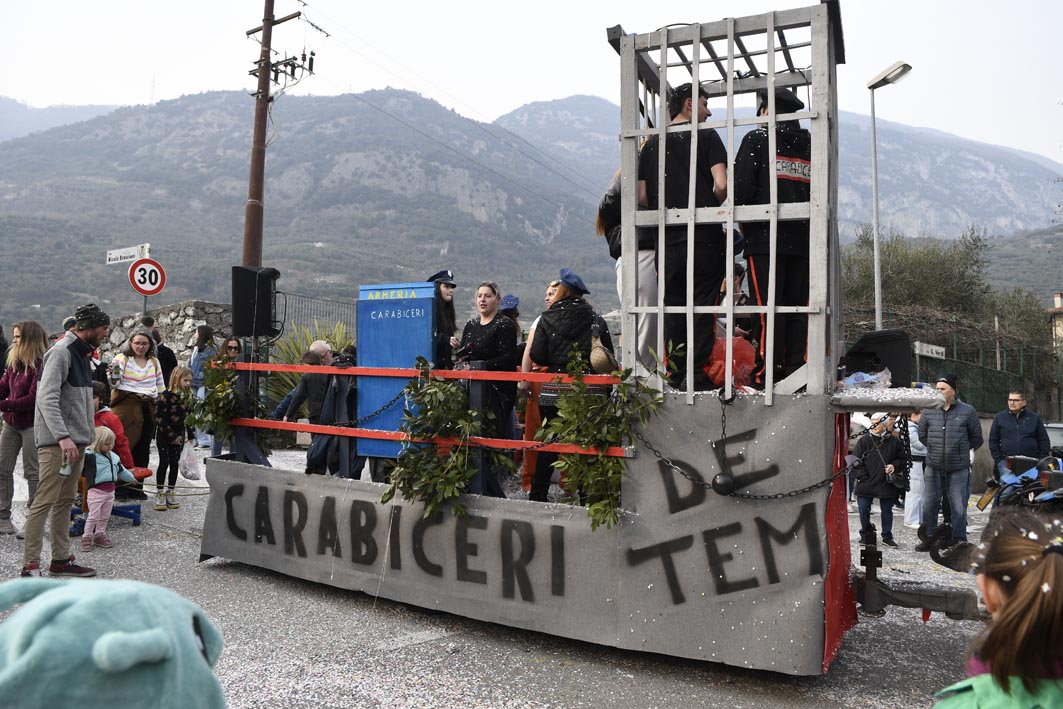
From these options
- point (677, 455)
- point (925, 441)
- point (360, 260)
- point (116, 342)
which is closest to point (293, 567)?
point (677, 455)

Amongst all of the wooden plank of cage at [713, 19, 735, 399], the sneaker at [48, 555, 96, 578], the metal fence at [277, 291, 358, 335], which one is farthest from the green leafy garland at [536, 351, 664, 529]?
the metal fence at [277, 291, 358, 335]

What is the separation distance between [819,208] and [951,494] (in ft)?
19.6

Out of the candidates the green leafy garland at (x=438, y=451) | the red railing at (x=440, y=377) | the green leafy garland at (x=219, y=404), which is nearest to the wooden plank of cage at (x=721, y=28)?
the red railing at (x=440, y=377)

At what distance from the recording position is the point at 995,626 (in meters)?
1.74

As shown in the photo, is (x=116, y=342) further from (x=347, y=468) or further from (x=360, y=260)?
(x=360, y=260)

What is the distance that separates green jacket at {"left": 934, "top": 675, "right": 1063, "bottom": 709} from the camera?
1712 mm

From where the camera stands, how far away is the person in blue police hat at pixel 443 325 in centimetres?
588

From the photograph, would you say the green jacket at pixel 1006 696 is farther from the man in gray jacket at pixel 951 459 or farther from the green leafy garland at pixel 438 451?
the man in gray jacket at pixel 951 459

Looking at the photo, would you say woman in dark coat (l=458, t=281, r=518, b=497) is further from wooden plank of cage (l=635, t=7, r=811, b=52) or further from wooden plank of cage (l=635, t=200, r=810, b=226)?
wooden plank of cage (l=635, t=7, r=811, b=52)

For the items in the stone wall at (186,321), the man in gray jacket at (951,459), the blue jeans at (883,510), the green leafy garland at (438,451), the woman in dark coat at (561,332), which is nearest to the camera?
the green leafy garland at (438,451)

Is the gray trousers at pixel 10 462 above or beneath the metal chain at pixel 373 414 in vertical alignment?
beneath

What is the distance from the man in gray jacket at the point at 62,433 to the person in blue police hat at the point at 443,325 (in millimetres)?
2419

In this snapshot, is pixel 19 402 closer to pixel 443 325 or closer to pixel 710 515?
pixel 443 325

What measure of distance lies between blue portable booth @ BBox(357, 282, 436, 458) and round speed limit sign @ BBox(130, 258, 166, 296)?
6.63 m
